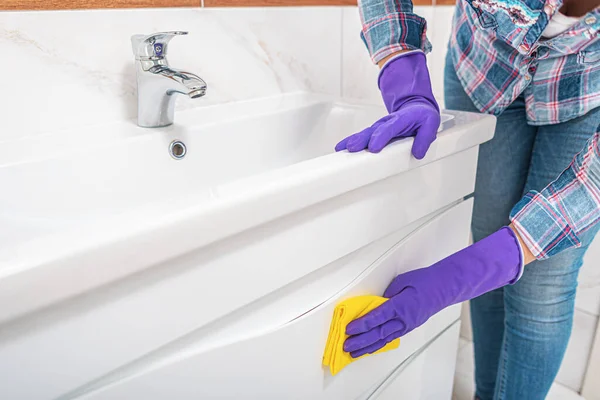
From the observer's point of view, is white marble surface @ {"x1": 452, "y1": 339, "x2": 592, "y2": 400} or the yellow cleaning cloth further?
white marble surface @ {"x1": 452, "y1": 339, "x2": 592, "y2": 400}

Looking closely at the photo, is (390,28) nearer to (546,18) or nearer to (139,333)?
(546,18)

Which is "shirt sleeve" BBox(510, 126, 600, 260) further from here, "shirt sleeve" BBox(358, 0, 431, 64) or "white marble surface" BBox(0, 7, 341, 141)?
"white marble surface" BBox(0, 7, 341, 141)

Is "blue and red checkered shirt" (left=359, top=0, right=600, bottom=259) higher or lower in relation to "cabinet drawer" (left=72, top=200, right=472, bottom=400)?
higher

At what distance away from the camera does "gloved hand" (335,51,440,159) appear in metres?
0.62

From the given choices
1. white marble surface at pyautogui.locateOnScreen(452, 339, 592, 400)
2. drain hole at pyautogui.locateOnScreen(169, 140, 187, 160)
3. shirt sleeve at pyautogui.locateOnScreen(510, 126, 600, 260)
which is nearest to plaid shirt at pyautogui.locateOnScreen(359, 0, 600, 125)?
shirt sleeve at pyautogui.locateOnScreen(510, 126, 600, 260)

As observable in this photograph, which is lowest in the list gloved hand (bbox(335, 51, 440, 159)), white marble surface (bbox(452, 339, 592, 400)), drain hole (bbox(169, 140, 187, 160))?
white marble surface (bbox(452, 339, 592, 400))

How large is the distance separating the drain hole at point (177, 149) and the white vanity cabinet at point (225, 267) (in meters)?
0.01

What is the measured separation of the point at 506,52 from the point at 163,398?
69 centimetres

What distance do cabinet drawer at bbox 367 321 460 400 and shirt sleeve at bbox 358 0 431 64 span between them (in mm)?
495

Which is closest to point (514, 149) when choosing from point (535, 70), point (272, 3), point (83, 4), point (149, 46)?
point (535, 70)

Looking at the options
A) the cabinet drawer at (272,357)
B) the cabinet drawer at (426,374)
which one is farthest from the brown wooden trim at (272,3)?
the cabinet drawer at (426,374)

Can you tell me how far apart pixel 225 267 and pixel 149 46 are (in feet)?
1.26

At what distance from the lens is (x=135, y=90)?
83 cm

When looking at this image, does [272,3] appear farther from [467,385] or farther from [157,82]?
[467,385]
